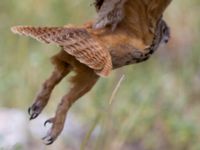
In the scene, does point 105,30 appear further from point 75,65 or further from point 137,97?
point 137,97

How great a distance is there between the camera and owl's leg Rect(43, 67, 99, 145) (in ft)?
Result: 5.65

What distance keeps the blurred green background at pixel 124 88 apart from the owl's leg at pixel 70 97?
164 centimetres

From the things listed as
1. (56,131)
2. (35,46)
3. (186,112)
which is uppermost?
(56,131)

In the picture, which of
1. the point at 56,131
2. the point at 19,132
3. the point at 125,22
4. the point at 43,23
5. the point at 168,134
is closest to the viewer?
the point at 56,131

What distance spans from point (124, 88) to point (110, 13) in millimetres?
2612

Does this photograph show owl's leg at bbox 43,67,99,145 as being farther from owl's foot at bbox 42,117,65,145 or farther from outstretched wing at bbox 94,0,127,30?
outstretched wing at bbox 94,0,127,30

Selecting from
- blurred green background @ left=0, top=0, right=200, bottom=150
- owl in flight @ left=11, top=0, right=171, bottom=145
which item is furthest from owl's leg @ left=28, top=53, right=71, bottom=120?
blurred green background @ left=0, top=0, right=200, bottom=150

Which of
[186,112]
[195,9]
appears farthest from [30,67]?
[195,9]

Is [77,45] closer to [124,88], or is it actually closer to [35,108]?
[35,108]

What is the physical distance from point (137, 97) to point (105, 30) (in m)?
2.25

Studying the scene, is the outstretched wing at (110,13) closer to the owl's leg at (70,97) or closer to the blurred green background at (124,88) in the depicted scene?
the owl's leg at (70,97)

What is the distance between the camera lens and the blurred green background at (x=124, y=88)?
12.6 feet

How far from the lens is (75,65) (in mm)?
1746

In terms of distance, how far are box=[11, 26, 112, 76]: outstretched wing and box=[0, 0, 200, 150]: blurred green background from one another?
1.68 m
